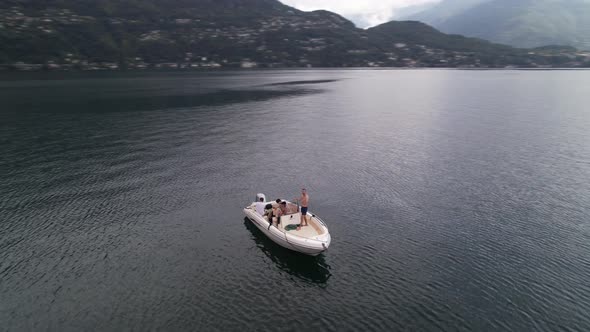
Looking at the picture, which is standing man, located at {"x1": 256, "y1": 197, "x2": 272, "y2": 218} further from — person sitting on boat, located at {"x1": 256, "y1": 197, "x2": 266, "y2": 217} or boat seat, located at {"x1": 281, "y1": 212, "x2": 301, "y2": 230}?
boat seat, located at {"x1": 281, "y1": 212, "x2": 301, "y2": 230}

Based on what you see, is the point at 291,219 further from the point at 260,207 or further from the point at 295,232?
the point at 260,207

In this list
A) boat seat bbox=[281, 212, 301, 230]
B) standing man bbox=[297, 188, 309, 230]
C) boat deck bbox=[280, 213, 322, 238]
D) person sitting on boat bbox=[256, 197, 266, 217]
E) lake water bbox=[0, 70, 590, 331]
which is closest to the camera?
lake water bbox=[0, 70, 590, 331]

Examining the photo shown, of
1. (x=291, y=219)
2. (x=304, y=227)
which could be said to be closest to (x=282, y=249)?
(x=304, y=227)

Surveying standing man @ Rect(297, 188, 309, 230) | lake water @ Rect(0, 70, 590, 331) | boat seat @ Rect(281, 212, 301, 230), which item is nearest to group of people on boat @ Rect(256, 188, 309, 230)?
standing man @ Rect(297, 188, 309, 230)

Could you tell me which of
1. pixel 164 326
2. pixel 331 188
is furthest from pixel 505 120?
pixel 164 326

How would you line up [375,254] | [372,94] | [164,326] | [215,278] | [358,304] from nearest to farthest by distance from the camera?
[164,326], [358,304], [215,278], [375,254], [372,94]

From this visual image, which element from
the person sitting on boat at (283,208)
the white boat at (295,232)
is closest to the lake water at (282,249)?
the white boat at (295,232)

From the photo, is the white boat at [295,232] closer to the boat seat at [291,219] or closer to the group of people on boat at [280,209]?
the boat seat at [291,219]

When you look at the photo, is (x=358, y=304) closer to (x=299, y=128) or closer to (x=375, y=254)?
(x=375, y=254)
